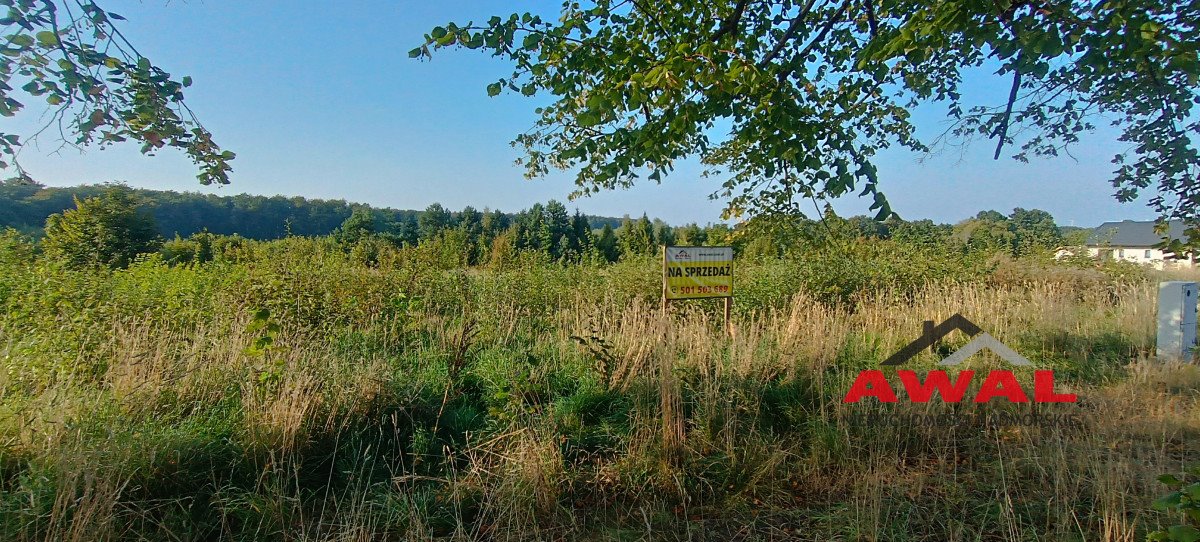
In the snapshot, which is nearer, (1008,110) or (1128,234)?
(1008,110)

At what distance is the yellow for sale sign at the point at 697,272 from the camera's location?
16.5 feet

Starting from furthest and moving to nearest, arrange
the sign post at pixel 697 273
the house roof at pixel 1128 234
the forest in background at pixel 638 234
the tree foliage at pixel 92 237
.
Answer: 1. the tree foliage at pixel 92 237
2. the sign post at pixel 697 273
3. the forest in background at pixel 638 234
4. the house roof at pixel 1128 234

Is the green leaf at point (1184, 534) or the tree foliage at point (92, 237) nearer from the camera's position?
the green leaf at point (1184, 534)

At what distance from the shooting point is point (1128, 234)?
82.2ft

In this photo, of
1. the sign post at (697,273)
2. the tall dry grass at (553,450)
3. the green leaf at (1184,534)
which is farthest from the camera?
the sign post at (697,273)

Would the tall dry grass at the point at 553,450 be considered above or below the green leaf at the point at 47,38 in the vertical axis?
below

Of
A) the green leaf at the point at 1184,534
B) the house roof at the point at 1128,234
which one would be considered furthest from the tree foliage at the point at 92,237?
the house roof at the point at 1128,234

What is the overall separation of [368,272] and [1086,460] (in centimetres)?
752

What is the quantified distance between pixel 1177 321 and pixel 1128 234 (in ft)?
99.9

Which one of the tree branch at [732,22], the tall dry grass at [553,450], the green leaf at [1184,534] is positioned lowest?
the tall dry grass at [553,450]

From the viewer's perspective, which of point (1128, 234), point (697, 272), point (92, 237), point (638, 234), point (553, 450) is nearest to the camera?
point (553, 450)

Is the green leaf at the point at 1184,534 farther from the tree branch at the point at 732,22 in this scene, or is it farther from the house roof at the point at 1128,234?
the tree branch at the point at 732,22

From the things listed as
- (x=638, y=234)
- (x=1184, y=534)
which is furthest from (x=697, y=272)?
(x=638, y=234)

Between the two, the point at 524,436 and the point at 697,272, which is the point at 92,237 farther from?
the point at 697,272
